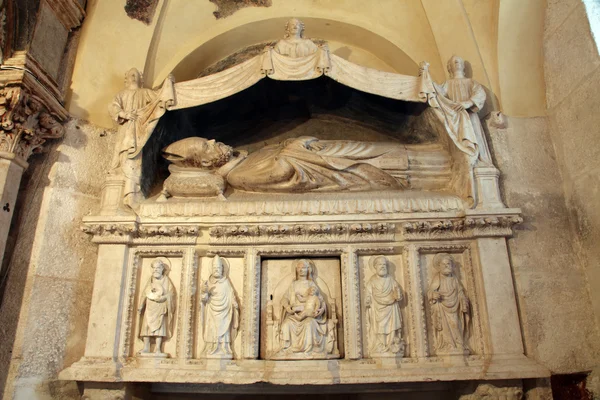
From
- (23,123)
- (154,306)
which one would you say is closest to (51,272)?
(154,306)

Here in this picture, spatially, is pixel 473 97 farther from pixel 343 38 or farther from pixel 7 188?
pixel 7 188

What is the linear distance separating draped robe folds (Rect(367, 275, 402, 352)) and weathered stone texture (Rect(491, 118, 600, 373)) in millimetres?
982

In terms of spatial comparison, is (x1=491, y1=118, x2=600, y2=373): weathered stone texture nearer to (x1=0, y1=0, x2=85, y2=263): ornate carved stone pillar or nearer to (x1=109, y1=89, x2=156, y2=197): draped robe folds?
(x1=109, y1=89, x2=156, y2=197): draped robe folds

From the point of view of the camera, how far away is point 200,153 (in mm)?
4477

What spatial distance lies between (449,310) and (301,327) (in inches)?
47.0

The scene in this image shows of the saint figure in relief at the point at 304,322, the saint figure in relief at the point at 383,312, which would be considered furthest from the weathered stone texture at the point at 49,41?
the saint figure in relief at the point at 383,312

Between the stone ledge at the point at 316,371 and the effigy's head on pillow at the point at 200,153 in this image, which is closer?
the stone ledge at the point at 316,371

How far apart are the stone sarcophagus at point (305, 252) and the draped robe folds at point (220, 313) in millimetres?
12

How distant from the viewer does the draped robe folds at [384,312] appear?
3.77 m

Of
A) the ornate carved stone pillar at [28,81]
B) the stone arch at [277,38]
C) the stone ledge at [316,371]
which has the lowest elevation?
the stone ledge at [316,371]

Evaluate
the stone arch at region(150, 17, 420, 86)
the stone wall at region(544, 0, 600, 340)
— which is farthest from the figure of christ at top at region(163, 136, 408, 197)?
the stone wall at region(544, 0, 600, 340)

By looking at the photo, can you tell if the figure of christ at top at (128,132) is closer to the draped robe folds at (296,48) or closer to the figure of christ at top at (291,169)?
the figure of christ at top at (291,169)

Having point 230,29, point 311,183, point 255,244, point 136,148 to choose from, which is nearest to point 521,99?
point 311,183

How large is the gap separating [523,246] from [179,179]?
3.07 m
